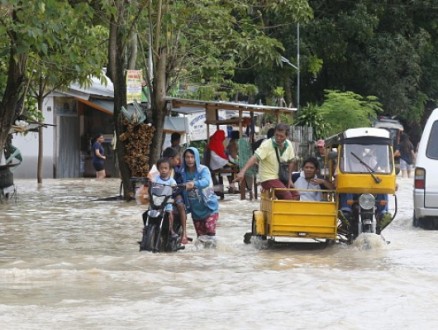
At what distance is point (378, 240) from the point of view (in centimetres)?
1316

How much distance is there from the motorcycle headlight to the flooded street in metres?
0.49

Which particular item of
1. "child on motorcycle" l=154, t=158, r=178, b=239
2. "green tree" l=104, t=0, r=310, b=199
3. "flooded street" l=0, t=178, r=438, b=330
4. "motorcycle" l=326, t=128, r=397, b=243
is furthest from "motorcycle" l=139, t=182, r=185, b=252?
"green tree" l=104, t=0, r=310, b=199

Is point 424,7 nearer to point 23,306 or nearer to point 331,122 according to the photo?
point 331,122

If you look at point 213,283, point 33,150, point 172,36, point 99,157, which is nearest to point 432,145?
point 213,283

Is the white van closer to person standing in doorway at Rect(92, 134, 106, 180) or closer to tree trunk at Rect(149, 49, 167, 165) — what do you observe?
tree trunk at Rect(149, 49, 167, 165)

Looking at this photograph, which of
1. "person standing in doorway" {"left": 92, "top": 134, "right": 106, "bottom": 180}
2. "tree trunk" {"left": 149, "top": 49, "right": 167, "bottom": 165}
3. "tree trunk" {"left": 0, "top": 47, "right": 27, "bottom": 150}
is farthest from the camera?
"person standing in doorway" {"left": 92, "top": 134, "right": 106, "bottom": 180}

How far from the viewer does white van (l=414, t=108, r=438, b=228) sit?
1606cm

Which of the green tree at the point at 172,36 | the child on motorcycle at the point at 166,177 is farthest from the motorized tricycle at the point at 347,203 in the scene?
the green tree at the point at 172,36

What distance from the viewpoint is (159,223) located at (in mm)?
12516

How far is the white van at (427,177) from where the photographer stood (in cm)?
1606

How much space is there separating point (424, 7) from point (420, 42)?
165 centimetres

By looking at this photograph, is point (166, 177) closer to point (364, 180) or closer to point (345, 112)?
point (364, 180)

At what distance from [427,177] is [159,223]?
209 inches

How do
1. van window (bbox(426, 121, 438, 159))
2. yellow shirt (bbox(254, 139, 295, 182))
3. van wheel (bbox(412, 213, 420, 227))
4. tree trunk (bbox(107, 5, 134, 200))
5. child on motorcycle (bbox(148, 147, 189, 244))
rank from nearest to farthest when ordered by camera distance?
child on motorcycle (bbox(148, 147, 189, 244)) < yellow shirt (bbox(254, 139, 295, 182)) < van window (bbox(426, 121, 438, 159)) < van wheel (bbox(412, 213, 420, 227)) < tree trunk (bbox(107, 5, 134, 200))
